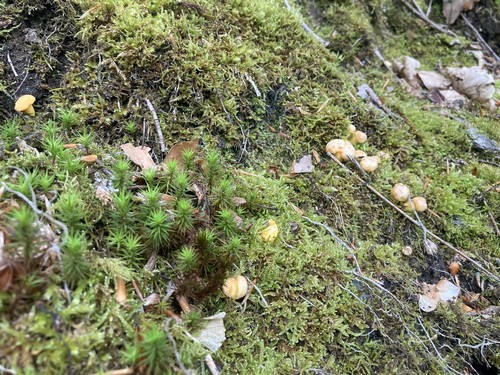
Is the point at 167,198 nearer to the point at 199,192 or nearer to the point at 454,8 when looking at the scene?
the point at 199,192

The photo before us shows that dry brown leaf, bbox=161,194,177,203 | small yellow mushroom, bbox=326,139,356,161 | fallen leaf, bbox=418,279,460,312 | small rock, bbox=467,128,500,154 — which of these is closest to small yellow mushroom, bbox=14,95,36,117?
dry brown leaf, bbox=161,194,177,203

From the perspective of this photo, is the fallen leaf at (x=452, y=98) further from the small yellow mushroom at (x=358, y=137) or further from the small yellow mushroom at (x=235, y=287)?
the small yellow mushroom at (x=235, y=287)

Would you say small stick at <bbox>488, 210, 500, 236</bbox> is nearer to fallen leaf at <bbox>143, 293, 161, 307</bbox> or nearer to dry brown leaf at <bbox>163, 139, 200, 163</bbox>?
dry brown leaf at <bbox>163, 139, 200, 163</bbox>

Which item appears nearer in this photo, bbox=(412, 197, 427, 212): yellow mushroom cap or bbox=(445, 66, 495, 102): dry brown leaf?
bbox=(412, 197, 427, 212): yellow mushroom cap

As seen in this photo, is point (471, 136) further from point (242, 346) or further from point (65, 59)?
point (65, 59)

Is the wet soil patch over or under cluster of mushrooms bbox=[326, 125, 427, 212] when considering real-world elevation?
over

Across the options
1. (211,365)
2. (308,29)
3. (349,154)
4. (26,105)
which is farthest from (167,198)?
(308,29)
